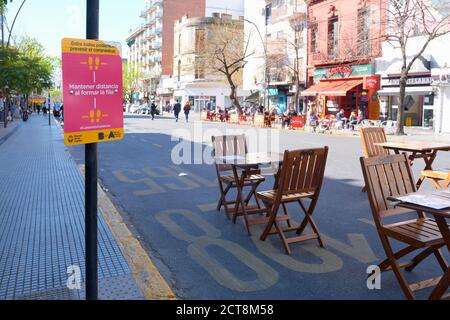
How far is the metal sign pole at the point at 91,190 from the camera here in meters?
3.07

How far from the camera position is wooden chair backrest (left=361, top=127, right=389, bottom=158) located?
8.97 metres

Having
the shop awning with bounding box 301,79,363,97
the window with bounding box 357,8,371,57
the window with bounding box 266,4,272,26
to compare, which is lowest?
the shop awning with bounding box 301,79,363,97

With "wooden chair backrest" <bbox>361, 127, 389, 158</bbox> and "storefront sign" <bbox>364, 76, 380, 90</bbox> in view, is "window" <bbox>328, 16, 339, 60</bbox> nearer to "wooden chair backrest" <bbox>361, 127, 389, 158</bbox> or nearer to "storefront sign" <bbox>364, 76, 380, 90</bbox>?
"storefront sign" <bbox>364, 76, 380, 90</bbox>

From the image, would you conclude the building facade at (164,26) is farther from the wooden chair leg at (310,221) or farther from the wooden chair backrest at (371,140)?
the wooden chair leg at (310,221)

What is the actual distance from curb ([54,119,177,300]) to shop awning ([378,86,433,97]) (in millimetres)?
24382

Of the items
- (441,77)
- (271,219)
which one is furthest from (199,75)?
(271,219)

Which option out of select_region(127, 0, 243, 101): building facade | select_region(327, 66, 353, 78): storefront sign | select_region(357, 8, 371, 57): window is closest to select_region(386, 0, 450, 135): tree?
select_region(357, 8, 371, 57): window

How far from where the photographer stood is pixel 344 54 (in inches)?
1287

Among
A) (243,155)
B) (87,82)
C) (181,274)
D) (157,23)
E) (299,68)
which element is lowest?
(181,274)

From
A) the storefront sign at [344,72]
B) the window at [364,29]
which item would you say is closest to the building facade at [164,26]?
the storefront sign at [344,72]

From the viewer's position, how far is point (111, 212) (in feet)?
23.1
